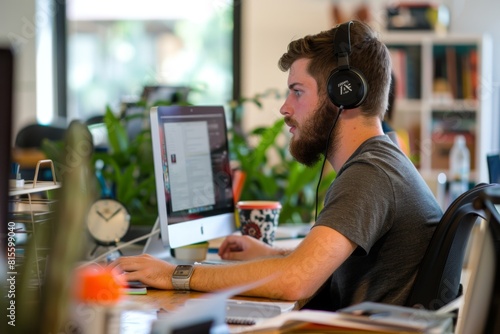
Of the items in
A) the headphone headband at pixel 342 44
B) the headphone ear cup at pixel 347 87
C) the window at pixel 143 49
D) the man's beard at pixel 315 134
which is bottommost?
the man's beard at pixel 315 134

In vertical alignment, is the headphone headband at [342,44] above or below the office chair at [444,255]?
above

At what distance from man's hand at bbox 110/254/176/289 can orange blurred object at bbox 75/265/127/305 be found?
722mm

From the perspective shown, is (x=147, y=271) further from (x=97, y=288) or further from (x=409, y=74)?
(x=409, y=74)

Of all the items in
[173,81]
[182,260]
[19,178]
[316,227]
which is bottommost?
[182,260]

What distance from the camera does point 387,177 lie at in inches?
62.7

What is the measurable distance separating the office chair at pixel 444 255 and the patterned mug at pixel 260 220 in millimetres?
668

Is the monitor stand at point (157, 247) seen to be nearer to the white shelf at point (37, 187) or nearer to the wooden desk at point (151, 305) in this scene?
the wooden desk at point (151, 305)

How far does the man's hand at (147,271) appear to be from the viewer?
162 centimetres

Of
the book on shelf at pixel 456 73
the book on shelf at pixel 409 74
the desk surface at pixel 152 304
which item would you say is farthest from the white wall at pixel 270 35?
the desk surface at pixel 152 304

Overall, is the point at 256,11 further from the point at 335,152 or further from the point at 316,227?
the point at 316,227

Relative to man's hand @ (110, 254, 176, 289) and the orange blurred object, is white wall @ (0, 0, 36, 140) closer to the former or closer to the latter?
man's hand @ (110, 254, 176, 289)

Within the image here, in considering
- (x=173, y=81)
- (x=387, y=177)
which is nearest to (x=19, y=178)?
(x=387, y=177)

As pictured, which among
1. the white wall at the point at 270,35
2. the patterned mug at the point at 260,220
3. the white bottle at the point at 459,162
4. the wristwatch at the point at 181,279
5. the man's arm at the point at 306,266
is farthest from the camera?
the white wall at the point at 270,35

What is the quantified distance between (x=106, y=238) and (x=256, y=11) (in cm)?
320
